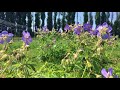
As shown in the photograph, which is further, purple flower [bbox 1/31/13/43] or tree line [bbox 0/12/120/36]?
tree line [bbox 0/12/120/36]

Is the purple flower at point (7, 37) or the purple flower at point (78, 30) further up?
the purple flower at point (78, 30)

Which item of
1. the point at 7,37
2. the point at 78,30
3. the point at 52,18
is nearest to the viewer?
the point at 7,37

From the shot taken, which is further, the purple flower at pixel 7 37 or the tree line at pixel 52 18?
the tree line at pixel 52 18

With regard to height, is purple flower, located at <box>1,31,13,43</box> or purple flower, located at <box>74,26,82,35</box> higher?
purple flower, located at <box>74,26,82,35</box>

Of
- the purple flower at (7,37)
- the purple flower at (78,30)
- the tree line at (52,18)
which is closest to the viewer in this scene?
the purple flower at (7,37)

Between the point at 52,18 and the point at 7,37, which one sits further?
the point at 52,18

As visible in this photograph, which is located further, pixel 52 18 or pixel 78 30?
pixel 52 18

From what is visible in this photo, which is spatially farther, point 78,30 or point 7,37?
point 78,30

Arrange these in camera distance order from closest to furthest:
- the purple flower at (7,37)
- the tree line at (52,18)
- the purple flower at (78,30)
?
the purple flower at (7,37) < the purple flower at (78,30) < the tree line at (52,18)

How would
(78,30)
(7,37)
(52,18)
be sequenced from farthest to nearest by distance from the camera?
1. (52,18)
2. (78,30)
3. (7,37)

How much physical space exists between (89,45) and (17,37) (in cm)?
97
